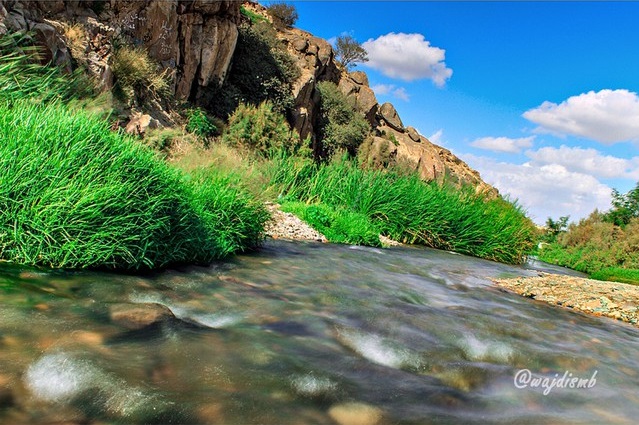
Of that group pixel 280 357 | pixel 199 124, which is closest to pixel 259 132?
pixel 199 124

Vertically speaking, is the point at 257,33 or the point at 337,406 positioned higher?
the point at 257,33

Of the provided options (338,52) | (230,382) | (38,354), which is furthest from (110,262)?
(338,52)

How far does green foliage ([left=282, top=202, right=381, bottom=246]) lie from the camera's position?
365 inches

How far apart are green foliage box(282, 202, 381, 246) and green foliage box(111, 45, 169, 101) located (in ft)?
18.5

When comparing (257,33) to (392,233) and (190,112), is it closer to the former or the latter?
(190,112)

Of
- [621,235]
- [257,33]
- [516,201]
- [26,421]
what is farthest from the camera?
[257,33]

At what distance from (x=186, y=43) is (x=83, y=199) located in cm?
1350

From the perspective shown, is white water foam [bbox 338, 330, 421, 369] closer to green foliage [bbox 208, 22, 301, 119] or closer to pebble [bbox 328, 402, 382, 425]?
pebble [bbox 328, 402, 382, 425]

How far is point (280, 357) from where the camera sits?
270 centimetres

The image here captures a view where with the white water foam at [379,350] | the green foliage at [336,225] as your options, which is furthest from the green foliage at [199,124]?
the white water foam at [379,350]

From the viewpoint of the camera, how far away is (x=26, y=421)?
69.6 inches

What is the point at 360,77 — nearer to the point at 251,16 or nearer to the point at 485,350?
the point at 251,16

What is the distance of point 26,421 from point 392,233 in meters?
10.00

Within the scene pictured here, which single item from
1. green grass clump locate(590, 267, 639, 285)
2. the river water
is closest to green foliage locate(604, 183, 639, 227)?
green grass clump locate(590, 267, 639, 285)
